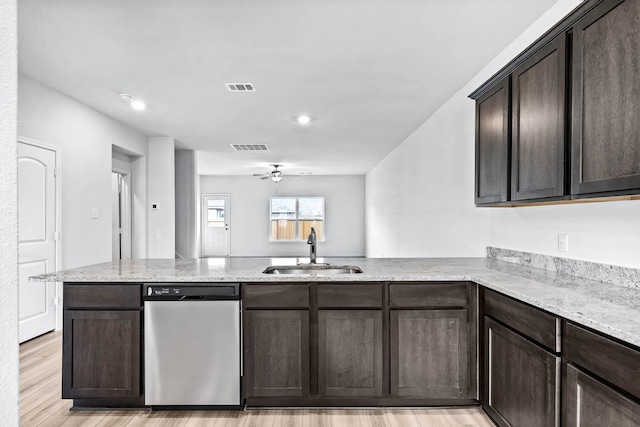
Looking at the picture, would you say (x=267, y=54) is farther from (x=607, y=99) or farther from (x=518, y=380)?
(x=518, y=380)

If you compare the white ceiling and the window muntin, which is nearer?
the white ceiling

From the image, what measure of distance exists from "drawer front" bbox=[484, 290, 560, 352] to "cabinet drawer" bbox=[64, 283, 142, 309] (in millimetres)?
2092

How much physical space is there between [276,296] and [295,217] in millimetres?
9559

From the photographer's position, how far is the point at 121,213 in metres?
6.40

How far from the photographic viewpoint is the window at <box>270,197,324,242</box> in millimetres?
11945

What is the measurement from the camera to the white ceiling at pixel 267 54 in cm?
259

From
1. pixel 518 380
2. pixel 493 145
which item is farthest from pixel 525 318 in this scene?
pixel 493 145

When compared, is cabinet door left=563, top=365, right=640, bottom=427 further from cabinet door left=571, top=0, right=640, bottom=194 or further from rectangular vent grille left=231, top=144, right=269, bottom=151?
rectangular vent grille left=231, top=144, right=269, bottom=151

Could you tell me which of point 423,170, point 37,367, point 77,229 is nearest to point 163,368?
point 37,367

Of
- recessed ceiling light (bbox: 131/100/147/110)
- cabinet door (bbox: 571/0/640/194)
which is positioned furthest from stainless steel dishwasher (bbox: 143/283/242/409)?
recessed ceiling light (bbox: 131/100/147/110)

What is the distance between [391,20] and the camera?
8.85 feet

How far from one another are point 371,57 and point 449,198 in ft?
6.08

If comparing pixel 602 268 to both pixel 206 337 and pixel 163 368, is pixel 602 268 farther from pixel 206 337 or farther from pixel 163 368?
pixel 163 368

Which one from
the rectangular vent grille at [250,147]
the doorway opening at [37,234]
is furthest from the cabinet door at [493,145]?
the rectangular vent grille at [250,147]
